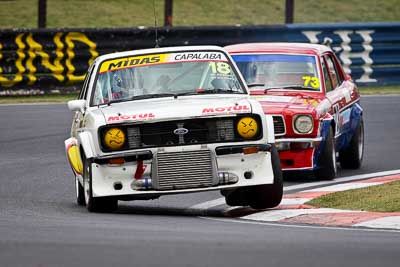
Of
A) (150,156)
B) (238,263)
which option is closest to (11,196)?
(150,156)

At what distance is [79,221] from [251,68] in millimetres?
4880

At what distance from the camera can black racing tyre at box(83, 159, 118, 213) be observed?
1098 cm

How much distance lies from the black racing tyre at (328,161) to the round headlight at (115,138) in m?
3.39

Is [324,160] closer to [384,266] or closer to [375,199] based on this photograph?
[375,199]

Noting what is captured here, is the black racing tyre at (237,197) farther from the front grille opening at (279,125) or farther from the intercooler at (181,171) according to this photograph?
the front grille opening at (279,125)

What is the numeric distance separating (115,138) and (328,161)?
3.56 meters

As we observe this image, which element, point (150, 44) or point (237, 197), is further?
point (150, 44)

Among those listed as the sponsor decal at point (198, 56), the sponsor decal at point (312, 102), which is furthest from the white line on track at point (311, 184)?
the sponsor decal at point (198, 56)

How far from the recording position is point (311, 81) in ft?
46.9

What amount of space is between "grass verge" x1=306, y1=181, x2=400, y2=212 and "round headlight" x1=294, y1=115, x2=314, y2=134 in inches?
39.6

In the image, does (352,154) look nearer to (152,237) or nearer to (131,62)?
(131,62)

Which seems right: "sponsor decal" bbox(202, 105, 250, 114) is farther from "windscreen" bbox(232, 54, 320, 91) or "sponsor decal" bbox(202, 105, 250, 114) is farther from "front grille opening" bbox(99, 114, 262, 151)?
"windscreen" bbox(232, 54, 320, 91)

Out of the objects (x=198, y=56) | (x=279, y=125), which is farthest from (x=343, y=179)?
(x=198, y=56)

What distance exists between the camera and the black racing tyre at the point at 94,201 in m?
11.0
